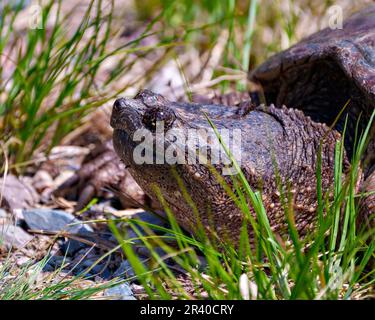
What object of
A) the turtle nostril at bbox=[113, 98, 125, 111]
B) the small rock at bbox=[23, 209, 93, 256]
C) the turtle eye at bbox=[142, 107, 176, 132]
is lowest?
the small rock at bbox=[23, 209, 93, 256]

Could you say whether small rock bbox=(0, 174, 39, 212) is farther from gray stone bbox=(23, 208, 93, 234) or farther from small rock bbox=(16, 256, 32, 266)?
small rock bbox=(16, 256, 32, 266)

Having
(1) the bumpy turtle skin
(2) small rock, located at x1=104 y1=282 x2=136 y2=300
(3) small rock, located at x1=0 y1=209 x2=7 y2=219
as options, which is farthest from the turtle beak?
(3) small rock, located at x1=0 y1=209 x2=7 y2=219

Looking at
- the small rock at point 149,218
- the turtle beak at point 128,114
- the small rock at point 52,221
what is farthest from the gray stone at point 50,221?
the turtle beak at point 128,114

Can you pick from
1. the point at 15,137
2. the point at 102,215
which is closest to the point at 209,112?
the point at 102,215

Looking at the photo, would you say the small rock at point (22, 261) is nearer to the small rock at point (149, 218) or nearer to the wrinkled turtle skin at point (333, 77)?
the small rock at point (149, 218)

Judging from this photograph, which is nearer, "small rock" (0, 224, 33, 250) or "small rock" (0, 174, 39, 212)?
"small rock" (0, 224, 33, 250)

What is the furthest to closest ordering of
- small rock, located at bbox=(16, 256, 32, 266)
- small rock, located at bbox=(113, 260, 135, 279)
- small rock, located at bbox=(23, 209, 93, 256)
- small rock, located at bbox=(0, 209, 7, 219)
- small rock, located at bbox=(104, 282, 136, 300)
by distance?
small rock, located at bbox=(0, 209, 7, 219) → small rock, located at bbox=(23, 209, 93, 256) → small rock, located at bbox=(16, 256, 32, 266) → small rock, located at bbox=(113, 260, 135, 279) → small rock, located at bbox=(104, 282, 136, 300)

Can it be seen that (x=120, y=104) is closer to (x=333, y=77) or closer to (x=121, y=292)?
(x=121, y=292)
